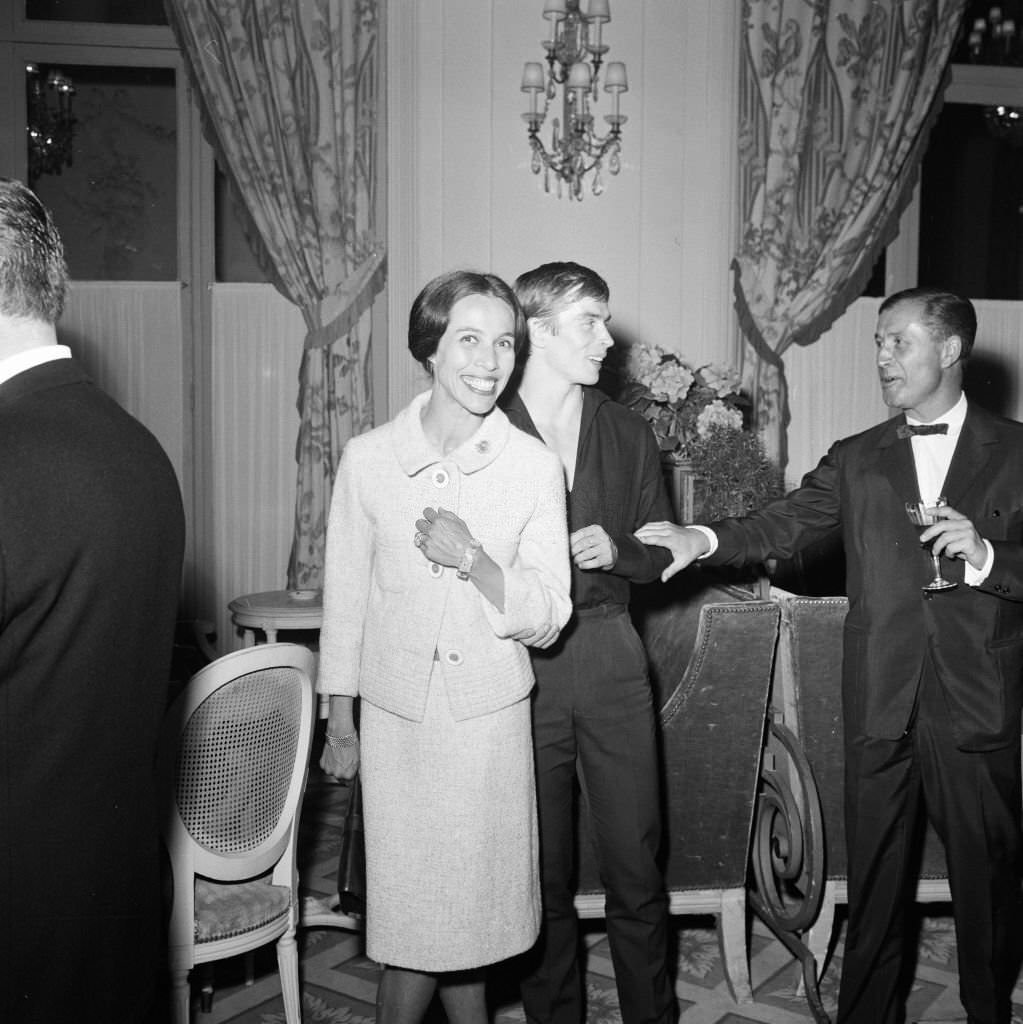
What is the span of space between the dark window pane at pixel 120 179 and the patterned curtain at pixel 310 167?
41 cm

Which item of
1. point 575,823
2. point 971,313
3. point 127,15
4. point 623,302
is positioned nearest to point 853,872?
point 575,823

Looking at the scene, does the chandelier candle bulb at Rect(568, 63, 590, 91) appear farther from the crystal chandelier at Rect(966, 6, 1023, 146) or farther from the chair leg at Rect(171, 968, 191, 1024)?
the chair leg at Rect(171, 968, 191, 1024)

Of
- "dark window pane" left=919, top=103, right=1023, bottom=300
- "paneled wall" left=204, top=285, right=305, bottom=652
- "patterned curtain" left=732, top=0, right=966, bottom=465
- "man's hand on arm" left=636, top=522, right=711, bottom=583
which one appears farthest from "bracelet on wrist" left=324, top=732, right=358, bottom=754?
"dark window pane" left=919, top=103, right=1023, bottom=300

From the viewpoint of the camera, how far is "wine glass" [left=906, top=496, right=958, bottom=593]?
249cm

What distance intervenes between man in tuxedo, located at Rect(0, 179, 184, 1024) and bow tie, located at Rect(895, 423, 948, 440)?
1880 millimetres

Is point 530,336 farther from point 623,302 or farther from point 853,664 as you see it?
point 623,302

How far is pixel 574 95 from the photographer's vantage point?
5.86 m

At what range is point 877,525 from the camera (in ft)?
9.30

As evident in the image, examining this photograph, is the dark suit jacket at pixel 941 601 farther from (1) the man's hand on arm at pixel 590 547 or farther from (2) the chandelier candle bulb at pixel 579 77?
(2) the chandelier candle bulb at pixel 579 77

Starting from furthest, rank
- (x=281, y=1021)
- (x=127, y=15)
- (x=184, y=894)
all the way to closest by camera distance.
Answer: (x=127, y=15) < (x=281, y=1021) < (x=184, y=894)

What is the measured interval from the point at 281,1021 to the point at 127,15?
5011 mm

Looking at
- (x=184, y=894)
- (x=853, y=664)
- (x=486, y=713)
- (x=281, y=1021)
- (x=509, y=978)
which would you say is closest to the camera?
(x=486, y=713)

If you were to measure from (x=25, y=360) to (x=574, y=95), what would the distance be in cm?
484

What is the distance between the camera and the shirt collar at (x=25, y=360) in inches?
59.3
